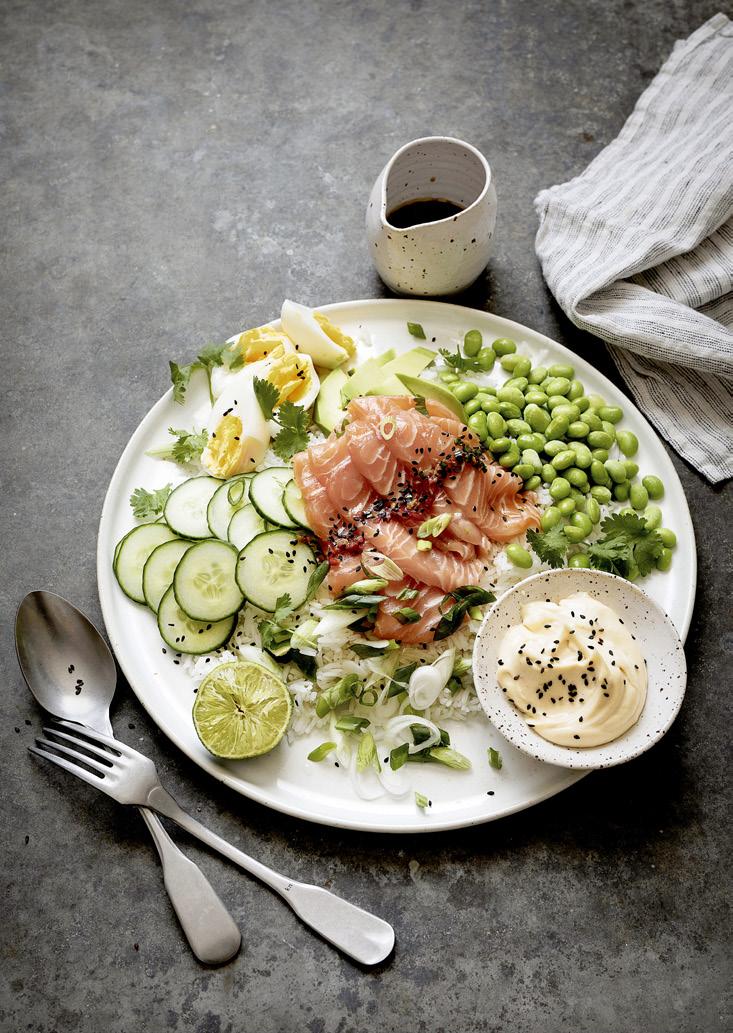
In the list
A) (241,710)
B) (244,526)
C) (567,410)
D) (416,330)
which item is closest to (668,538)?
(567,410)

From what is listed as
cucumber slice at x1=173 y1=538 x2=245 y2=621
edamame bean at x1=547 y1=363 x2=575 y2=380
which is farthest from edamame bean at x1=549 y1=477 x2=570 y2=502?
cucumber slice at x1=173 y1=538 x2=245 y2=621

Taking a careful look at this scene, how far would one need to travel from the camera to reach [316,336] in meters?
3.51

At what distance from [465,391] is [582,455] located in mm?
543

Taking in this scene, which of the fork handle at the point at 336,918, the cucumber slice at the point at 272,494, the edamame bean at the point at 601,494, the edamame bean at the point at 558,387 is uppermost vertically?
the cucumber slice at the point at 272,494

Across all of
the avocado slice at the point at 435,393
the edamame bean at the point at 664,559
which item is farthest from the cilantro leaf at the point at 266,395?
the edamame bean at the point at 664,559

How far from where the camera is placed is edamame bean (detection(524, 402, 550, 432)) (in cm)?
342

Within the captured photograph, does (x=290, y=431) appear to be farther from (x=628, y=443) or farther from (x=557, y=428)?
(x=628, y=443)

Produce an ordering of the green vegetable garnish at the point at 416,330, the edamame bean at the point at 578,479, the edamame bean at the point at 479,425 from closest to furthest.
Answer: the edamame bean at the point at 578,479 → the edamame bean at the point at 479,425 → the green vegetable garnish at the point at 416,330

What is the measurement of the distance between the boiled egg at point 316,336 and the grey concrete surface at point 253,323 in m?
0.51

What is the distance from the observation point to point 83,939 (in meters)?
3.10

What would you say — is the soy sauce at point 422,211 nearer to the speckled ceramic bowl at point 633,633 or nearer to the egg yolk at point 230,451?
the egg yolk at point 230,451

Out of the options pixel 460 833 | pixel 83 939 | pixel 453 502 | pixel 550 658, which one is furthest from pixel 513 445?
pixel 83 939

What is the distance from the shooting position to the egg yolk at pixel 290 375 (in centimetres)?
347

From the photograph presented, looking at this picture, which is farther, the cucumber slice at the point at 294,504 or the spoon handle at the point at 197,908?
the cucumber slice at the point at 294,504
